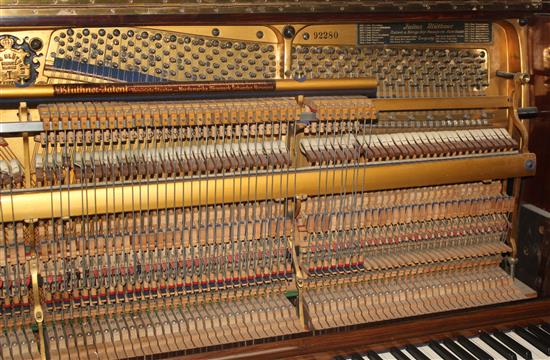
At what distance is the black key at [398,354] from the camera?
3.38 m

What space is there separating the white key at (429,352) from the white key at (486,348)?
0.23 metres

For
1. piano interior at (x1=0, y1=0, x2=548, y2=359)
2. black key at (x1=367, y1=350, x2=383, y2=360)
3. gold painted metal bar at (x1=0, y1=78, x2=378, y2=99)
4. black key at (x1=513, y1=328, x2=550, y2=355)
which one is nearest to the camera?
gold painted metal bar at (x1=0, y1=78, x2=378, y2=99)

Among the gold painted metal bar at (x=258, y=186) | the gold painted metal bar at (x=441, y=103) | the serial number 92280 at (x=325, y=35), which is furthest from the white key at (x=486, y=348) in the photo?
the serial number 92280 at (x=325, y=35)

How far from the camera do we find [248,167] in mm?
3244

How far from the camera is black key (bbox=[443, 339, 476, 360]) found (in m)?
3.39

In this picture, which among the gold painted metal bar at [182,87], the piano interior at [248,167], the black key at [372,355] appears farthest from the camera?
the black key at [372,355]

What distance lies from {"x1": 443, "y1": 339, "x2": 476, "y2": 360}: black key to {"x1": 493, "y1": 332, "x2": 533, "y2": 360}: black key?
23 cm

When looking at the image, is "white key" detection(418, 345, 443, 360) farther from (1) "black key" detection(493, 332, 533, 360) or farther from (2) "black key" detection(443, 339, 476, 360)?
(1) "black key" detection(493, 332, 533, 360)

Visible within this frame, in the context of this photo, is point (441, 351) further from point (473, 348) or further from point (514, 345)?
point (514, 345)

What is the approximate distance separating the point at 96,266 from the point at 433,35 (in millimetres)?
2031

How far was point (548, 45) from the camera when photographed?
3795mm

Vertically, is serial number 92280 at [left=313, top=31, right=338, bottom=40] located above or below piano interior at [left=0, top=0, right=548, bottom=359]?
above

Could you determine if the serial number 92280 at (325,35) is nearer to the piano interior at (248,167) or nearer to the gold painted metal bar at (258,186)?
the piano interior at (248,167)

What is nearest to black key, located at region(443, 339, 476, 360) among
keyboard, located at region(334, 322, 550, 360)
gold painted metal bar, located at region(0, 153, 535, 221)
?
keyboard, located at region(334, 322, 550, 360)
